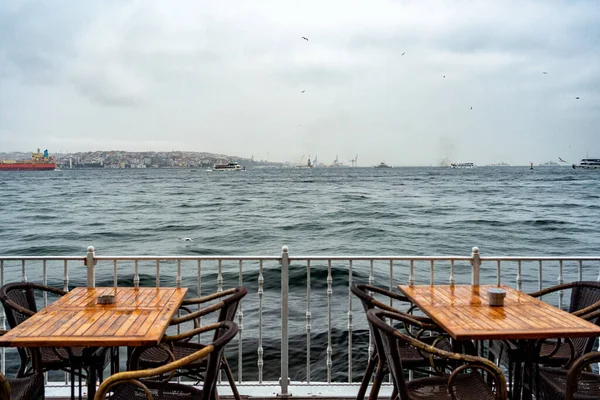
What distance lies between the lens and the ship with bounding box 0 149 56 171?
15550cm

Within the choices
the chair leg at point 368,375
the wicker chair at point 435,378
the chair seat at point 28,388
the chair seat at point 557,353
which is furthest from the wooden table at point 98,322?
the chair seat at point 557,353

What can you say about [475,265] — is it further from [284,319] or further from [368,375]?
[284,319]

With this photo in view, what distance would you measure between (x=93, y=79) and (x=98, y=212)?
23756 mm

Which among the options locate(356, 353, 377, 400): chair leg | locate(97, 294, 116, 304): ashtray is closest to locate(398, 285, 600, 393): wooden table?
locate(356, 353, 377, 400): chair leg

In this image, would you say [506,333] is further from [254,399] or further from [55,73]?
[55,73]

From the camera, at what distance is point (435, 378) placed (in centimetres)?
316

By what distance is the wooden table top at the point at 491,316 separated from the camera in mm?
2971

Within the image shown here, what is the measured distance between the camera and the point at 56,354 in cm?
350

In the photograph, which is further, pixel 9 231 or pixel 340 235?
pixel 9 231

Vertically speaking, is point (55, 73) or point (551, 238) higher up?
point (55, 73)

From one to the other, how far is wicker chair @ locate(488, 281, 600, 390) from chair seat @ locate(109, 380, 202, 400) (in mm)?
2033

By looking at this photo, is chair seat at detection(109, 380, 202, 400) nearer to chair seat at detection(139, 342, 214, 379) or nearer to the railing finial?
chair seat at detection(139, 342, 214, 379)

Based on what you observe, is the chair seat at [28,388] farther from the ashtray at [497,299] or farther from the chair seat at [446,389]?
the ashtray at [497,299]

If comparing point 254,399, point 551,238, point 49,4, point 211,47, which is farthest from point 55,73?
point 254,399
